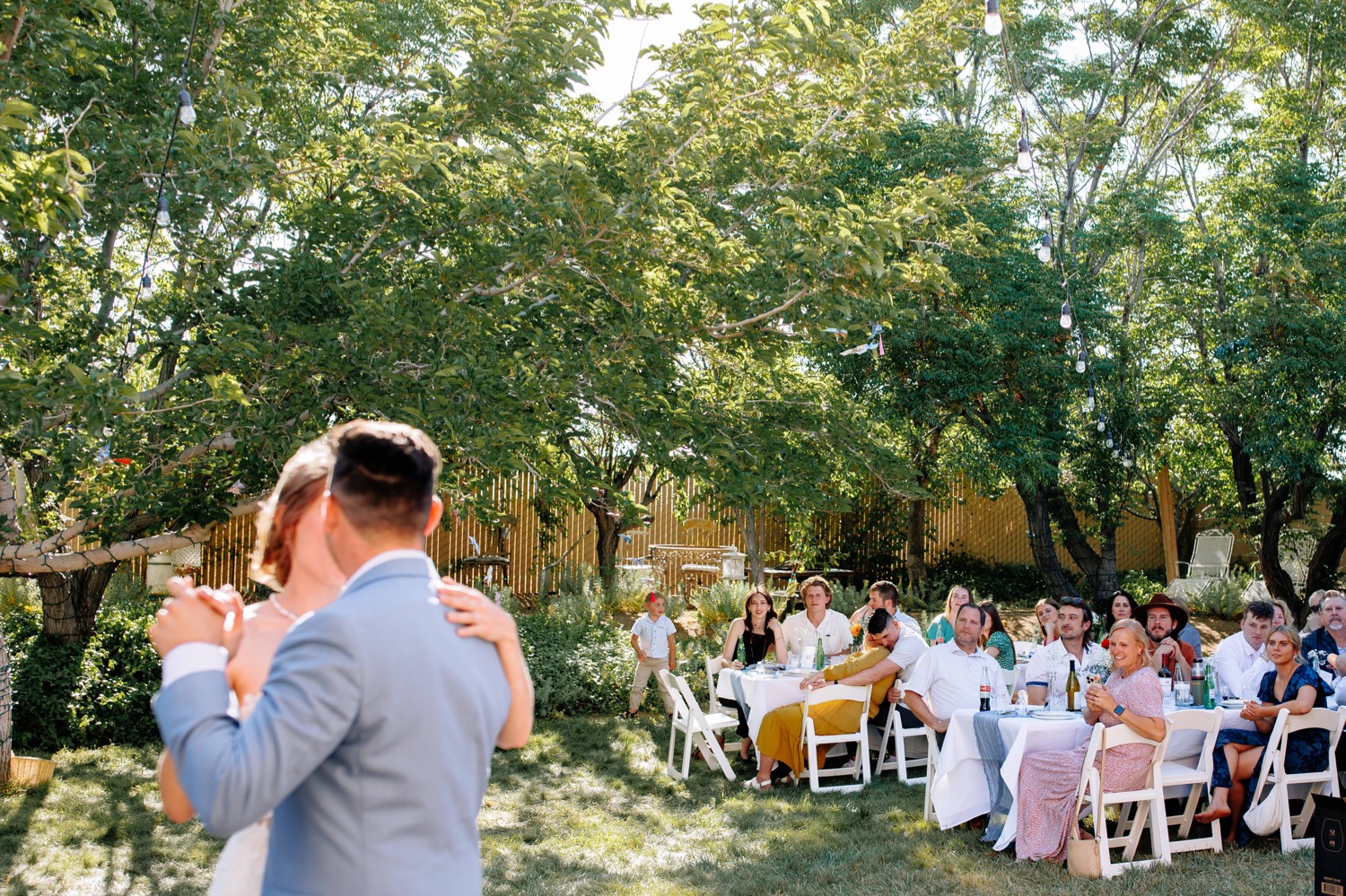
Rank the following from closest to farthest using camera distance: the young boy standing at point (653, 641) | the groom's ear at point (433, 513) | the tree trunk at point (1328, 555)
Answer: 1. the groom's ear at point (433, 513)
2. the young boy standing at point (653, 641)
3. the tree trunk at point (1328, 555)

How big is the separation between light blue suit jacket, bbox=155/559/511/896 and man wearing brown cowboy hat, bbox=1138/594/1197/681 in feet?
21.3

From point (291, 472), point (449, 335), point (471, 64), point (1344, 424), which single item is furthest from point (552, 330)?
point (1344, 424)

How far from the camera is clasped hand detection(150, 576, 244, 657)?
1.58 m

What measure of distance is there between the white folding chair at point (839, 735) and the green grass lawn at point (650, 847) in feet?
0.62

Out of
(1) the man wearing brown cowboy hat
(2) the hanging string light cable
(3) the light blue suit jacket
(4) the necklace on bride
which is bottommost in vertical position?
(1) the man wearing brown cowboy hat

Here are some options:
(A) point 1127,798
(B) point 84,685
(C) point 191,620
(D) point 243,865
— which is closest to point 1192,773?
(A) point 1127,798

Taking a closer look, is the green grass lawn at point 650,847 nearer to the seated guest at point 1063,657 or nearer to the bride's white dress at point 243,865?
the seated guest at point 1063,657

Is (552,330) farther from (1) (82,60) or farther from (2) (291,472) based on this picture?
(2) (291,472)

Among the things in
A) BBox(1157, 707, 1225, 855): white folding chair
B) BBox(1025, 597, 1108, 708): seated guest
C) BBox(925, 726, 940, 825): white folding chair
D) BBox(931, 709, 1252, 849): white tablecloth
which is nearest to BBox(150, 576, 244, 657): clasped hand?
BBox(931, 709, 1252, 849): white tablecloth

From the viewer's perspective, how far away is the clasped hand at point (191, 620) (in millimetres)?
1581

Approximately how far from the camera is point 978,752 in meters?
6.41

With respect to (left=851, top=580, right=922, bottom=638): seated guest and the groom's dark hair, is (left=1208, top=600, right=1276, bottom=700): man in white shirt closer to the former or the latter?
(left=851, top=580, right=922, bottom=638): seated guest

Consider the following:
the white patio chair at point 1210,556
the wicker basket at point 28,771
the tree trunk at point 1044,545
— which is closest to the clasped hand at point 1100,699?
the wicker basket at point 28,771

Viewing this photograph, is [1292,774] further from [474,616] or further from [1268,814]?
[474,616]
